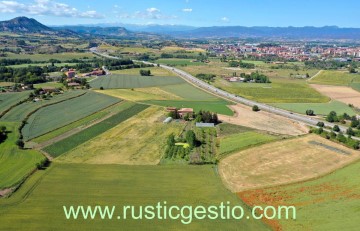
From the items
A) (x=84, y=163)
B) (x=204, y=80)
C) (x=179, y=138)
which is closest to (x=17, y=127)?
(x=84, y=163)

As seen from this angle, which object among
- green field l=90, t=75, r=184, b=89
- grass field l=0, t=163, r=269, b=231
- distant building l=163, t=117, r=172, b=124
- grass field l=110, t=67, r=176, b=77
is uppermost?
grass field l=110, t=67, r=176, b=77

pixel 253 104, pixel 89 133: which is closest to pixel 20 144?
pixel 89 133

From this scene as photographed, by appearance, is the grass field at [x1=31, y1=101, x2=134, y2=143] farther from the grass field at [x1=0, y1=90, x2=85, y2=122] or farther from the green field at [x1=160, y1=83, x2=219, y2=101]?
the green field at [x1=160, y1=83, x2=219, y2=101]

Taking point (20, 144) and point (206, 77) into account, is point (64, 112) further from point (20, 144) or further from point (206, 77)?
point (206, 77)

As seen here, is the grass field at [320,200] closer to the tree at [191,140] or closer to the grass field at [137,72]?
the tree at [191,140]

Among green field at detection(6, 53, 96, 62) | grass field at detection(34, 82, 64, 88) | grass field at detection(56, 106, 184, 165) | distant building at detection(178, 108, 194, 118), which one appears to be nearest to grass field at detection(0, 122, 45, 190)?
grass field at detection(56, 106, 184, 165)

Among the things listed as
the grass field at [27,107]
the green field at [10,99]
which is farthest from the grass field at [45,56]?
the grass field at [27,107]
